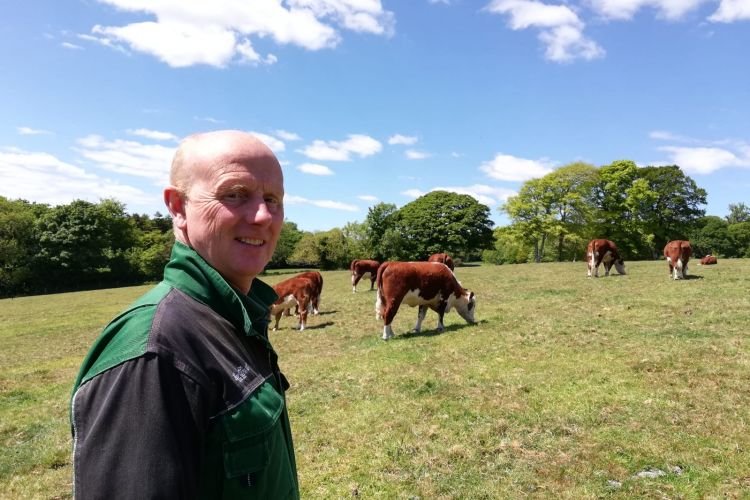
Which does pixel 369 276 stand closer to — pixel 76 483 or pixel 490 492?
pixel 490 492

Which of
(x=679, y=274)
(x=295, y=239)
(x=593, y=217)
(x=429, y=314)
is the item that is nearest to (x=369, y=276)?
(x=429, y=314)

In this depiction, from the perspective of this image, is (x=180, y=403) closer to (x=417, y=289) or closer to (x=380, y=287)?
(x=417, y=289)

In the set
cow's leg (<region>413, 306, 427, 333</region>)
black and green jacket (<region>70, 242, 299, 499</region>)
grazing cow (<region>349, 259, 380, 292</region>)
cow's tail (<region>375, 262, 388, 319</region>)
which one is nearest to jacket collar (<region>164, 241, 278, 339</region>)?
black and green jacket (<region>70, 242, 299, 499</region>)

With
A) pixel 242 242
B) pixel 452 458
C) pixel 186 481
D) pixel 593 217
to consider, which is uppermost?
pixel 593 217

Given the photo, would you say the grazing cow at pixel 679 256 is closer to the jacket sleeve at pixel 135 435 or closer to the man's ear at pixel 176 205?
the man's ear at pixel 176 205

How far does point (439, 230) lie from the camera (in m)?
63.6

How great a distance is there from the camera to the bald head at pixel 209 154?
6.48 ft

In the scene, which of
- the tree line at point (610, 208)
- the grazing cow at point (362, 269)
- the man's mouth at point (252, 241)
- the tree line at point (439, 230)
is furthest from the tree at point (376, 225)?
the man's mouth at point (252, 241)

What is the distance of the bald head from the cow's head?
12899mm

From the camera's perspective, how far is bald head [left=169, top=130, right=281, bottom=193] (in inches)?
77.8

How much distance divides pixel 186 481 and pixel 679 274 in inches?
1001

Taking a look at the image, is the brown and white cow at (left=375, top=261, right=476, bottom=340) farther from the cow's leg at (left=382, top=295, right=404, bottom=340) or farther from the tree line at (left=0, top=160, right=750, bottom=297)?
the tree line at (left=0, top=160, right=750, bottom=297)

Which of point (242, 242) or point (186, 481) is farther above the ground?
point (242, 242)

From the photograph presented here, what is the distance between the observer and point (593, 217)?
190 ft
